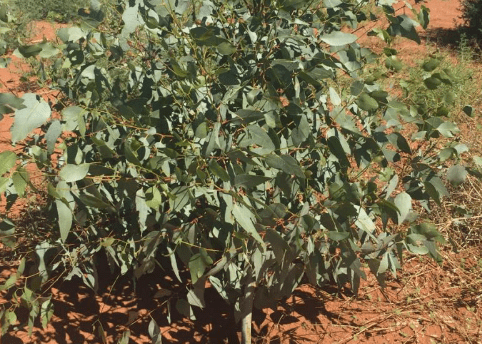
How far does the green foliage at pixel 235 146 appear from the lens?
1636mm

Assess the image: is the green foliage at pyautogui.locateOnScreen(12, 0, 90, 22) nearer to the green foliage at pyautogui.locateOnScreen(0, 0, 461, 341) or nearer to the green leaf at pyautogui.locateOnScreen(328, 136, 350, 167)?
the green foliage at pyautogui.locateOnScreen(0, 0, 461, 341)

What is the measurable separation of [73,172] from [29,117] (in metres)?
0.20

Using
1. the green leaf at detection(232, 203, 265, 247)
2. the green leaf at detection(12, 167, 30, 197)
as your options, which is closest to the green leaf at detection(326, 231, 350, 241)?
the green leaf at detection(232, 203, 265, 247)

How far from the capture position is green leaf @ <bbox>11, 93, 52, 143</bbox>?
4.86 ft

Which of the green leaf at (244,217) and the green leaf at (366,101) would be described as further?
the green leaf at (366,101)

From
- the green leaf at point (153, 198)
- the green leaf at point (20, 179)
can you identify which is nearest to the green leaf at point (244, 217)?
the green leaf at point (153, 198)

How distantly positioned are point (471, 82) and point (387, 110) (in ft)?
13.5

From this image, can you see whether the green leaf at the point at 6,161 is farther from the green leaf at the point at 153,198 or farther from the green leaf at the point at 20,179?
the green leaf at the point at 153,198

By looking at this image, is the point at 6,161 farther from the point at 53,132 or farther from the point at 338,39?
the point at 338,39

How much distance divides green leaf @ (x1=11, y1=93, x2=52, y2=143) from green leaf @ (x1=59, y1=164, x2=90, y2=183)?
0.15 metres

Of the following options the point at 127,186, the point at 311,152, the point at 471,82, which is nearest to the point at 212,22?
the point at 311,152

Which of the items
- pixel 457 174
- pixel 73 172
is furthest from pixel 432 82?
pixel 73 172

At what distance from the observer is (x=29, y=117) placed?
1.50 m

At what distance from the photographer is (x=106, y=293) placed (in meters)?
2.87
